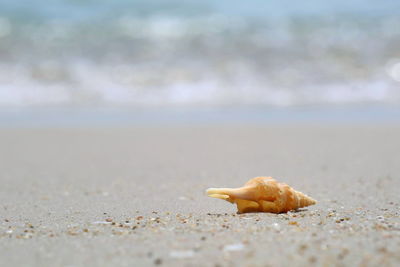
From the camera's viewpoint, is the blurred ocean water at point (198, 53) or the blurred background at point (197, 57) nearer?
the blurred background at point (197, 57)

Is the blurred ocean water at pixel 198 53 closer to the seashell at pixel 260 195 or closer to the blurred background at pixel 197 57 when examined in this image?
the blurred background at pixel 197 57

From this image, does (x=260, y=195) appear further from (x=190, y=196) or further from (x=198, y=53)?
(x=198, y=53)

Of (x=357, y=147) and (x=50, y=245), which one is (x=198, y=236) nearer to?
(x=50, y=245)

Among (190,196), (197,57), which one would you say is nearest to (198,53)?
(197,57)

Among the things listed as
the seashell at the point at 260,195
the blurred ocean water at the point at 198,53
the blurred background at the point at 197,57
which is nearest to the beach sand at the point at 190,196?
the seashell at the point at 260,195

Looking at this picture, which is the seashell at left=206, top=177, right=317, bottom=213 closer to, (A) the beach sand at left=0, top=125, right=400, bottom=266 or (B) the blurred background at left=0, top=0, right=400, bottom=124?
(A) the beach sand at left=0, top=125, right=400, bottom=266
